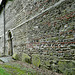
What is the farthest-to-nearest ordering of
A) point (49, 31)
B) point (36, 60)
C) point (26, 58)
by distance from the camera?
point (26, 58) < point (36, 60) < point (49, 31)

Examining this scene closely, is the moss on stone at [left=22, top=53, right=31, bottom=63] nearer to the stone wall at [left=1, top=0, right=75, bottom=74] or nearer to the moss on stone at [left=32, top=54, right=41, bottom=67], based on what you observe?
the stone wall at [left=1, top=0, right=75, bottom=74]

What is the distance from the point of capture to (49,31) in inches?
147

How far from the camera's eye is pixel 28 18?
16.8 ft

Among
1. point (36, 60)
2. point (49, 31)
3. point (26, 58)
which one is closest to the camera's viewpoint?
point (49, 31)

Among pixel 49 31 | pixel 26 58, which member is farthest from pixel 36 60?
pixel 49 31

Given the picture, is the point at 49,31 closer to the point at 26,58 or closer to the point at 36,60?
the point at 36,60

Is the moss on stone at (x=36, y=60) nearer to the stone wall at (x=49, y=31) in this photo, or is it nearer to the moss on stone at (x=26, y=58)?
the stone wall at (x=49, y=31)

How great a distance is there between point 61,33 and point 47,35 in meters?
0.73

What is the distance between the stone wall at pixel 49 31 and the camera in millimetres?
3075

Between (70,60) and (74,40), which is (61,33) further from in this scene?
(70,60)

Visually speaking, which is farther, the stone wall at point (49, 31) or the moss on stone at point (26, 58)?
the moss on stone at point (26, 58)

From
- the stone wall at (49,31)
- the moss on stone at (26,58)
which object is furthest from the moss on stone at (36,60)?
the moss on stone at (26,58)

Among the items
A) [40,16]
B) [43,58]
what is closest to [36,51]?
[43,58]

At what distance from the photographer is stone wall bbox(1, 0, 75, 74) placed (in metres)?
3.08
